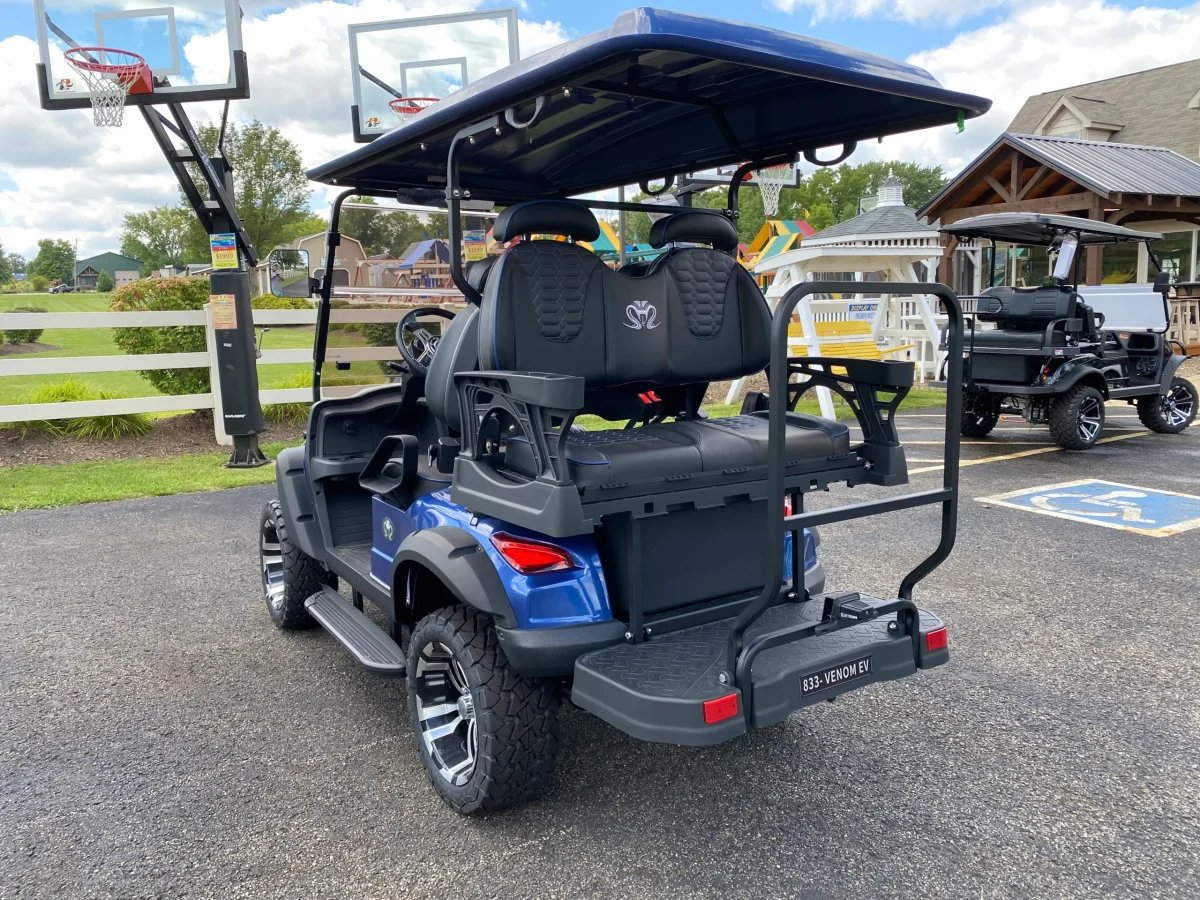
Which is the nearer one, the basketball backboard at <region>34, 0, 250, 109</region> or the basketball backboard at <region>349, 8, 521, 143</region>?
the basketball backboard at <region>34, 0, 250, 109</region>

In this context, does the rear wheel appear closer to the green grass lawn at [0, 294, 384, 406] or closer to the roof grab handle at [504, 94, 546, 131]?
the green grass lawn at [0, 294, 384, 406]

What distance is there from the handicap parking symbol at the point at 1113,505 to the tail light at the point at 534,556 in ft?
14.6

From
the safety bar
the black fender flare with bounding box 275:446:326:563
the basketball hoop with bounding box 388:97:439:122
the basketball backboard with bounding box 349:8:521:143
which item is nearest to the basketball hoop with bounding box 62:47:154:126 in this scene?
the basketball backboard with bounding box 349:8:521:143

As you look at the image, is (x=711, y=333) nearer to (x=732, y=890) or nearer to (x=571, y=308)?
(x=571, y=308)

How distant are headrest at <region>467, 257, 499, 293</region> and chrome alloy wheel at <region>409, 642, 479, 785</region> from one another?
3.88 ft

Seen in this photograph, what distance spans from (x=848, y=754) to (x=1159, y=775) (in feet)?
3.00

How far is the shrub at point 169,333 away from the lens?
9742 mm

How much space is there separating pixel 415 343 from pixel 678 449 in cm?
162

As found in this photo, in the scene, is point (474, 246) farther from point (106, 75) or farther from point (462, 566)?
point (106, 75)

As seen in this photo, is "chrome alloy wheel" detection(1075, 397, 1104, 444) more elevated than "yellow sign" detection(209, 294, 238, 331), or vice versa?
"yellow sign" detection(209, 294, 238, 331)

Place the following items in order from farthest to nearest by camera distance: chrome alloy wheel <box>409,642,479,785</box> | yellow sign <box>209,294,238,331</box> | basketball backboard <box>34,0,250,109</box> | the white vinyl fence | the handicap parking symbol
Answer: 1. the white vinyl fence
2. basketball backboard <box>34,0,250,109</box>
3. yellow sign <box>209,294,238,331</box>
4. the handicap parking symbol
5. chrome alloy wheel <box>409,642,479,785</box>

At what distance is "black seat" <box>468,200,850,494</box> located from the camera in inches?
102

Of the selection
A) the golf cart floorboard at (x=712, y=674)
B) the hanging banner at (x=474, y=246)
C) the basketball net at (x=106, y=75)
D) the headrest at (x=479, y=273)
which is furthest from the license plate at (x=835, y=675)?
the basketball net at (x=106, y=75)

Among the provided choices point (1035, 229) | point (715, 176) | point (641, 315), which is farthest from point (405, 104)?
point (641, 315)
